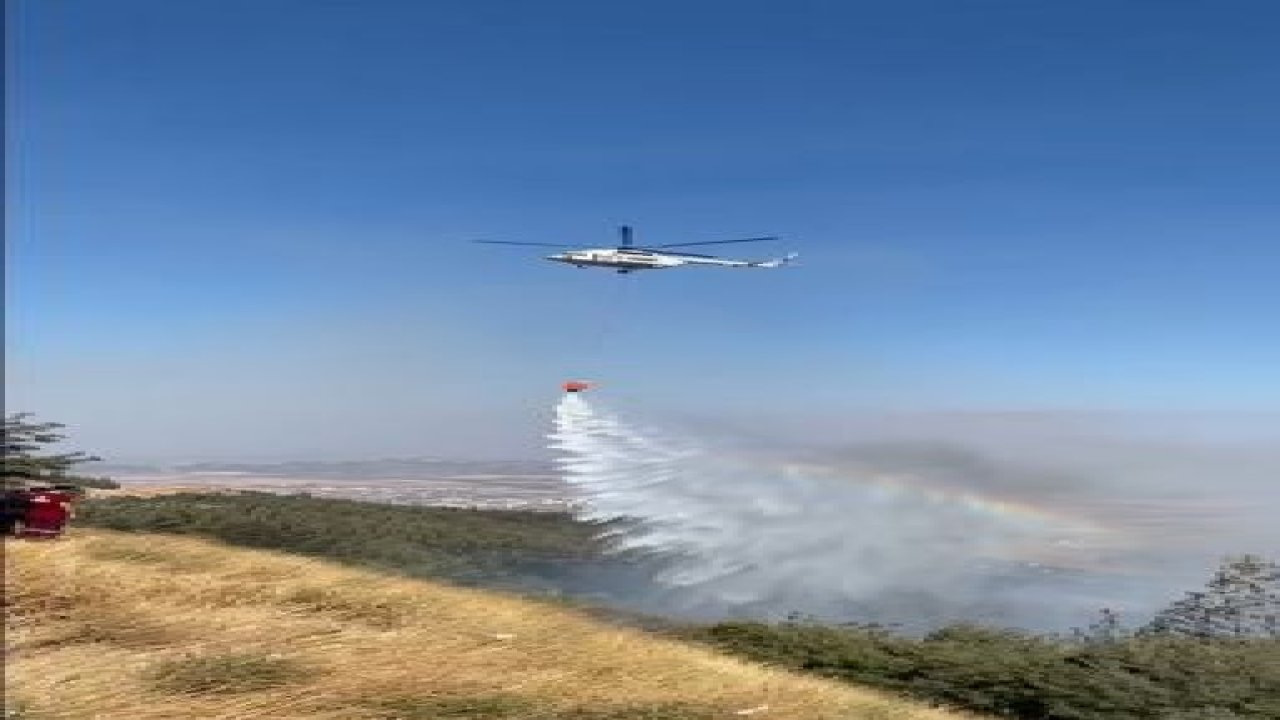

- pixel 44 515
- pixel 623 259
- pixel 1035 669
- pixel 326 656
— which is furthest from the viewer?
pixel 623 259

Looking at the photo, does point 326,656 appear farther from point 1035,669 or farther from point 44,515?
point 44,515

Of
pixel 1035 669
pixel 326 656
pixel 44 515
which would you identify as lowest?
pixel 1035 669

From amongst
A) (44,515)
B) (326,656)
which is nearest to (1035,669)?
(326,656)

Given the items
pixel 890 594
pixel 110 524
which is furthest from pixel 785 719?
pixel 890 594

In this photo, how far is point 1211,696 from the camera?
54.2 ft

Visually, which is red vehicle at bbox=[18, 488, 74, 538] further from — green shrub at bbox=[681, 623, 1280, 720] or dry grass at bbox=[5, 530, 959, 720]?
green shrub at bbox=[681, 623, 1280, 720]

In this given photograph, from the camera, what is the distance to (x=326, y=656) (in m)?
13.8

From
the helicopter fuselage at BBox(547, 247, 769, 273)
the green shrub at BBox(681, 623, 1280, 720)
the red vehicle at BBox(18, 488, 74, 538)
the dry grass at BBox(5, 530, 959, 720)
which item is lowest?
the green shrub at BBox(681, 623, 1280, 720)

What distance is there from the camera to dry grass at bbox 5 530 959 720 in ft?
37.8

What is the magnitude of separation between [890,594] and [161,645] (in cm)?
3660

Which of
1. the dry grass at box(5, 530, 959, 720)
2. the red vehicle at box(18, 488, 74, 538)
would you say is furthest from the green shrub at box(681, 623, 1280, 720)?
the red vehicle at box(18, 488, 74, 538)

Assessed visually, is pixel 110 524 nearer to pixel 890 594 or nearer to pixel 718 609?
pixel 718 609

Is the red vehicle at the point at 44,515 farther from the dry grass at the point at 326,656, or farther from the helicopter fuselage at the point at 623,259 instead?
the helicopter fuselage at the point at 623,259

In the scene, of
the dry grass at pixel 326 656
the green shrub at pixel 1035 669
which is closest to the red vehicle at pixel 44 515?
the dry grass at pixel 326 656
